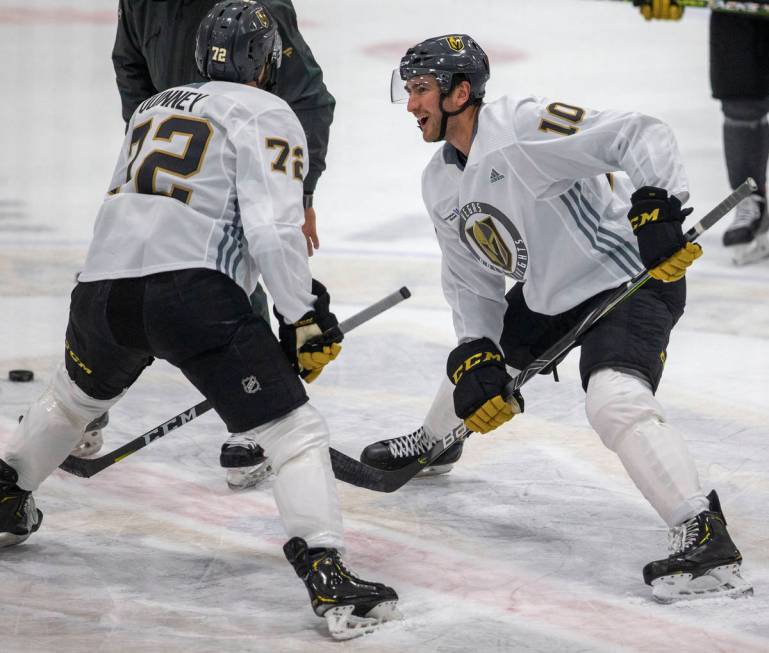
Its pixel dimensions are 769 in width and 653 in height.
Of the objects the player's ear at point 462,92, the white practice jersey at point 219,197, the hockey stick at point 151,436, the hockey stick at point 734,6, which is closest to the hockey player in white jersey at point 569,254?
the player's ear at point 462,92

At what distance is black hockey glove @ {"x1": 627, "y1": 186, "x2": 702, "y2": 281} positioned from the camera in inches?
109

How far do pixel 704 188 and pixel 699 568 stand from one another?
404 cm

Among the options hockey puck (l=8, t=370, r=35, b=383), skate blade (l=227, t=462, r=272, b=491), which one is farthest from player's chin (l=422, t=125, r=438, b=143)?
hockey puck (l=8, t=370, r=35, b=383)

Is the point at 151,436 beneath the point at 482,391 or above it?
beneath

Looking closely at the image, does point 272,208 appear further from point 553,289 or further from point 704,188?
point 704,188

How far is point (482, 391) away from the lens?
3.03m

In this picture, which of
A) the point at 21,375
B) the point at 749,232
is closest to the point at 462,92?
the point at 21,375

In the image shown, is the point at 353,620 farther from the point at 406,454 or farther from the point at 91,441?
the point at 91,441

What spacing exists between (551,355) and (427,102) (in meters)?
0.63

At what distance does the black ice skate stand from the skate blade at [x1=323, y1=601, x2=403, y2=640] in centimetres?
92

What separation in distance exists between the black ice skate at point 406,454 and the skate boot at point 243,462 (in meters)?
0.28

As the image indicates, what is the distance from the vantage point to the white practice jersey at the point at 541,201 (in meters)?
2.93

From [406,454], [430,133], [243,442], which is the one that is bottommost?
[406,454]

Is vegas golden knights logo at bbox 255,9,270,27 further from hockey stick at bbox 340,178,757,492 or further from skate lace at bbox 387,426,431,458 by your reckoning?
skate lace at bbox 387,426,431,458
